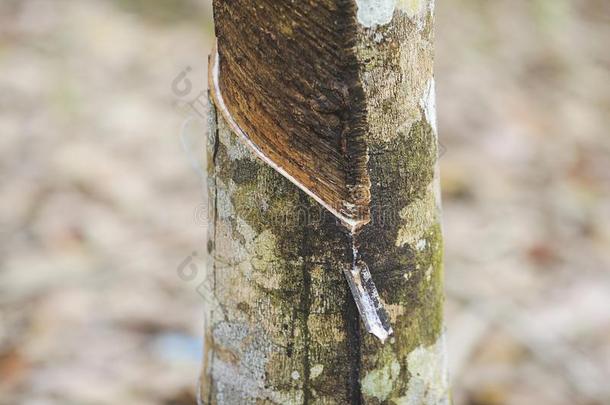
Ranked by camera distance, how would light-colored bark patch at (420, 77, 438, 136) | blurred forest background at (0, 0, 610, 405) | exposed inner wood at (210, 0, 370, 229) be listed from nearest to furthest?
exposed inner wood at (210, 0, 370, 229) < light-colored bark patch at (420, 77, 438, 136) < blurred forest background at (0, 0, 610, 405)

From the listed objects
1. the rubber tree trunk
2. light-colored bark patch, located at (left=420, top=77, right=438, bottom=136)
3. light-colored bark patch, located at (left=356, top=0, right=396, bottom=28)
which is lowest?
the rubber tree trunk

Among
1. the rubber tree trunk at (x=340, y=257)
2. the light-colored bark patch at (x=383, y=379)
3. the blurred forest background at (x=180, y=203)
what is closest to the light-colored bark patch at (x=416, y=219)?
the rubber tree trunk at (x=340, y=257)

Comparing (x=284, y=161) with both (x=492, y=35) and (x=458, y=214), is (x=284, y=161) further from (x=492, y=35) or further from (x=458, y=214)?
(x=492, y=35)

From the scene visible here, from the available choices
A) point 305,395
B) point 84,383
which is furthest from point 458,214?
point 305,395

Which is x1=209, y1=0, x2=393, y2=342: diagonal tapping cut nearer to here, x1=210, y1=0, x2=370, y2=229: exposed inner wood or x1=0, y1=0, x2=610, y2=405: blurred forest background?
x1=210, y1=0, x2=370, y2=229: exposed inner wood

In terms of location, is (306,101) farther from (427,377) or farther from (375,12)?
(427,377)

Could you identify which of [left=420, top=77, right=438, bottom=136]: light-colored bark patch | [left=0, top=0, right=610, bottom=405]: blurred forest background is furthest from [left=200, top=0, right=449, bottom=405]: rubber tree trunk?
[left=0, top=0, right=610, bottom=405]: blurred forest background

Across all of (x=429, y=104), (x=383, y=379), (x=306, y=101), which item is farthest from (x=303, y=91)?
(x=383, y=379)
